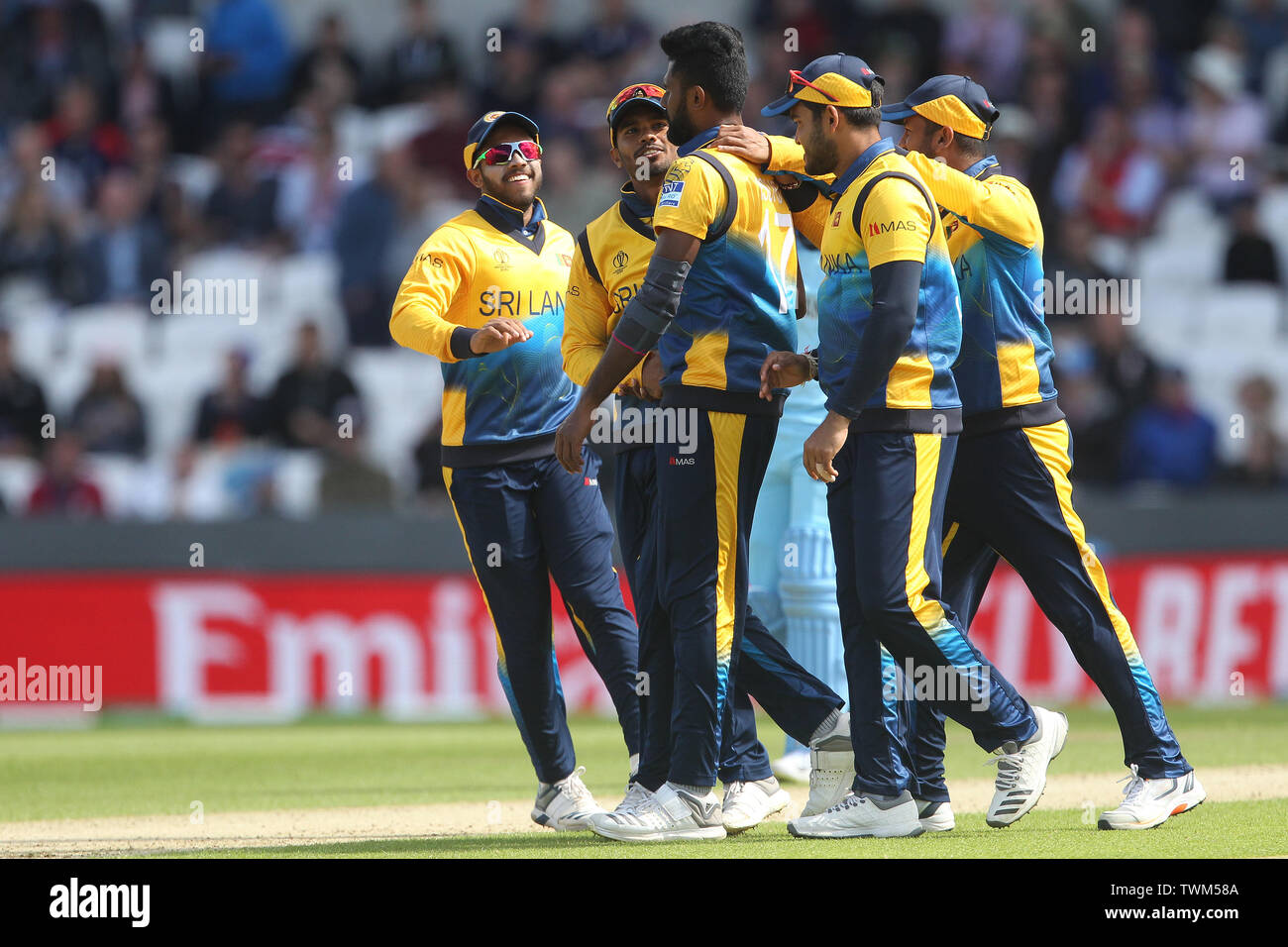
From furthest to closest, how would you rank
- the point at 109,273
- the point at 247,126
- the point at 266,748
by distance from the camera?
the point at 247,126, the point at 109,273, the point at 266,748

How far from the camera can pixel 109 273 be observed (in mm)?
15141

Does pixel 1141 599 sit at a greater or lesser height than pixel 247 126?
lesser

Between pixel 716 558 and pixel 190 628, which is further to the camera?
pixel 190 628

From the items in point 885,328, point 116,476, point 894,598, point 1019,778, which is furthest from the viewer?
point 116,476

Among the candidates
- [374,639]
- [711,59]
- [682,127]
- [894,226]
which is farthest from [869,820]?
[374,639]

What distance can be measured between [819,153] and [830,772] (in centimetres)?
210

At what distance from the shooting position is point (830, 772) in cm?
595

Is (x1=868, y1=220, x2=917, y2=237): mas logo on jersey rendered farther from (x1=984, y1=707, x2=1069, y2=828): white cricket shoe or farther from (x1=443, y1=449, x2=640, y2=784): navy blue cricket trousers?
(x1=984, y1=707, x2=1069, y2=828): white cricket shoe

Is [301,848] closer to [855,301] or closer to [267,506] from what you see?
[855,301]

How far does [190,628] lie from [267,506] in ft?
6.34

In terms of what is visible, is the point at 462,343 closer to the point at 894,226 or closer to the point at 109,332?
the point at 894,226

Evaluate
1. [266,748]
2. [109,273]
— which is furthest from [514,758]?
[109,273]

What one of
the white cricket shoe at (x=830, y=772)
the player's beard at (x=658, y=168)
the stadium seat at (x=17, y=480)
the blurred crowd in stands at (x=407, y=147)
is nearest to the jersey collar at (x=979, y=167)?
the player's beard at (x=658, y=168)

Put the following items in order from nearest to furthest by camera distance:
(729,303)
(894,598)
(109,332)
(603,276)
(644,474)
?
(894,598), (729,303), (644,474), (603,276), (109,332)
